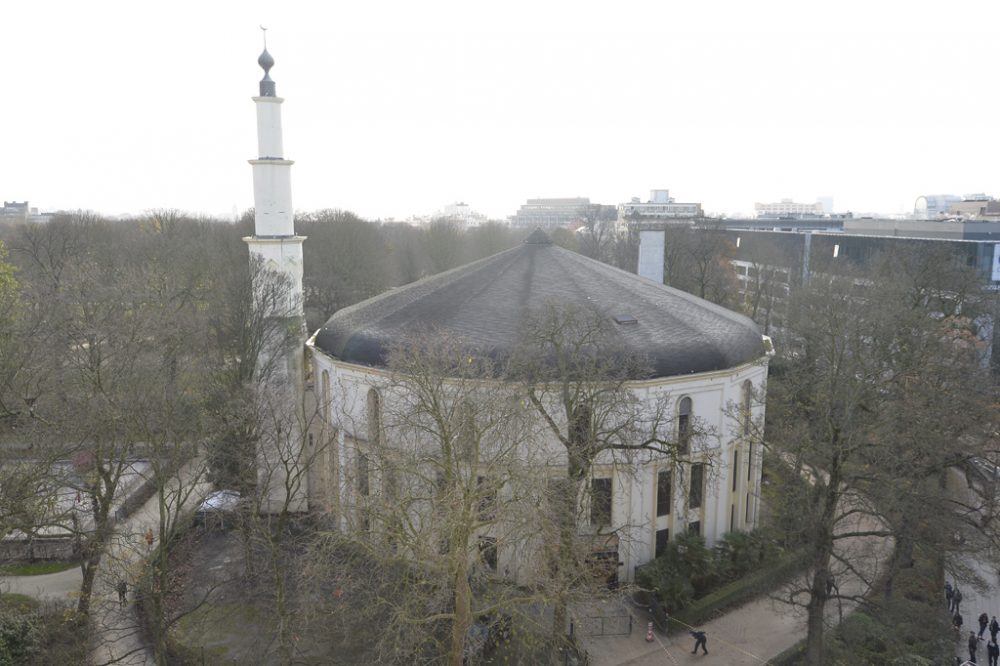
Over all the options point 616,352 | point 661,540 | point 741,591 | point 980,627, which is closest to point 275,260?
point 616,352

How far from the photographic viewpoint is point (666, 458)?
78.7ft

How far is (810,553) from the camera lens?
2061 centimetres

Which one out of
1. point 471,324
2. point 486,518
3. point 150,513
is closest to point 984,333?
point 471,324

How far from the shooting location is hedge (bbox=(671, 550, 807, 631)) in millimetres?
23156

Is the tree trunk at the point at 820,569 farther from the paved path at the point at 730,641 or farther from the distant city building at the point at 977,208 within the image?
the distant city building at the point at 977,208

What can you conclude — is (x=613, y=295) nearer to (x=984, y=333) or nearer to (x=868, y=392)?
(x=868, y=392)

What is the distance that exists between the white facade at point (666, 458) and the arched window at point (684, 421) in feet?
0.25

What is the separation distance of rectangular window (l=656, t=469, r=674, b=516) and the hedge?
303 centimetres

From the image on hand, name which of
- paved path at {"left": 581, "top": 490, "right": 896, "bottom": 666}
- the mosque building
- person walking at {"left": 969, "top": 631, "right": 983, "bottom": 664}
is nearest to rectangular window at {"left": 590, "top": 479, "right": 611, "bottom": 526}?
the mosque building

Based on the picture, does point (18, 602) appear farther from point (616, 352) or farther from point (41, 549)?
point (616, 352)

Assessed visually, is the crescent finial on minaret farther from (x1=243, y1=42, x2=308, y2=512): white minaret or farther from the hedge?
the hedge

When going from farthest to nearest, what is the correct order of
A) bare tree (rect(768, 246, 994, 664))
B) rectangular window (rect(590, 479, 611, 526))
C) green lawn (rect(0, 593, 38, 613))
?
rectangular window (rect(590, 479, 611, 526)) < green lawn (rect(0, 593, 38, 613)) < bare tree (rect(768, 246, 994, 664))

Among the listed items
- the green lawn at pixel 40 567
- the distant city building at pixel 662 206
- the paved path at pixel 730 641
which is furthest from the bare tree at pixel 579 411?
the distant city building at pixel 662 206

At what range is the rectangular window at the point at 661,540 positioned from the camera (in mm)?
25797
